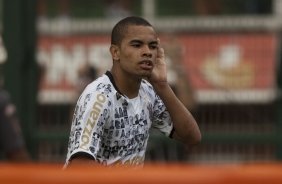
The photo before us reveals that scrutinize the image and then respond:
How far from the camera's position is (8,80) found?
38.9 ft

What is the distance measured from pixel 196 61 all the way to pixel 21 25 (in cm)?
193

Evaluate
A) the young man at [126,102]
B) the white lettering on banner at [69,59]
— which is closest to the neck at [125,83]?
the young man at [126,102]

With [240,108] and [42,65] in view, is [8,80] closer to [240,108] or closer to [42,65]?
[42,65]

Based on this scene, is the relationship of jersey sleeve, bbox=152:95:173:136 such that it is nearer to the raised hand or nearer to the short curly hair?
the raised hand

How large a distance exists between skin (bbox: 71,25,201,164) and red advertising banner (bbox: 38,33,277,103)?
5.04m

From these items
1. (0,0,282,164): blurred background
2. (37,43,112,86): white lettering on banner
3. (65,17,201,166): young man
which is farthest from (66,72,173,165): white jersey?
(37,43,112,86): white lettering on banner

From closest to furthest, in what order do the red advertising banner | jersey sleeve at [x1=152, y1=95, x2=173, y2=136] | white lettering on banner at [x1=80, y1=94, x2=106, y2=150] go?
white lettering on banner at [x1=80, y1=94, x2=106, y2=150] < jersey sleeve at [x1=152, y1=95, x2=173, y2=136] < the red advertising banner

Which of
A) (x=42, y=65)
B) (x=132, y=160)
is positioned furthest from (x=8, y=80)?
(x=132, y=160)

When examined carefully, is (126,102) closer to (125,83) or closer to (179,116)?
(125,83)

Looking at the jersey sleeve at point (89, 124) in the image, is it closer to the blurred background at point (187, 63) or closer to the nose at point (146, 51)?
the nose at point (146, 51)

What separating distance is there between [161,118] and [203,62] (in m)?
5.25

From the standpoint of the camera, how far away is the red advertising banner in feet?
39.7

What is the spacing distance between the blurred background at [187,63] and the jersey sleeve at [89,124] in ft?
17.4

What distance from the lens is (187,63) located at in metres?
12.4
